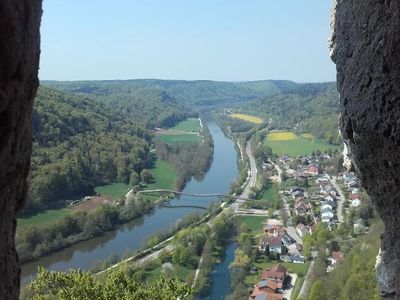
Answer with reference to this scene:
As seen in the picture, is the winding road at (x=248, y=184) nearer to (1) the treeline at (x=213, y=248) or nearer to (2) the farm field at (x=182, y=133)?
(1) the treeline at (x=213, y=248)

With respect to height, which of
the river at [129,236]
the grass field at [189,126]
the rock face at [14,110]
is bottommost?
the river at [129,236]

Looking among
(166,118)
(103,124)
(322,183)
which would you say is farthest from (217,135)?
(322,183)

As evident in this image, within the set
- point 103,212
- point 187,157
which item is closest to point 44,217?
point 103,212

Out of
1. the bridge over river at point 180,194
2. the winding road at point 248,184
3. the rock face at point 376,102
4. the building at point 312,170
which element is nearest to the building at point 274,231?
the winding road at point 248,184

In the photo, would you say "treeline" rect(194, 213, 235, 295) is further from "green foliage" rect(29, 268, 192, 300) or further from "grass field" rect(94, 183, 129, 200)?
"green foliage" rect(29, 268, 192, 300)

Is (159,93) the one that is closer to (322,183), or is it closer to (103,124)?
(103,124)

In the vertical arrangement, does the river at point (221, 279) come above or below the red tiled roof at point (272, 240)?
below
